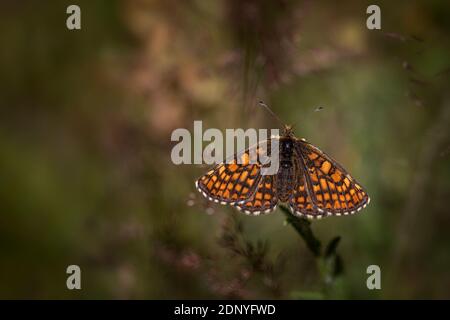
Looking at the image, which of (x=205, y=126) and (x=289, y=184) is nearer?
(x=289, y=184)

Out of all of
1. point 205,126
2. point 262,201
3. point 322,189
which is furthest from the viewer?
point 205,126

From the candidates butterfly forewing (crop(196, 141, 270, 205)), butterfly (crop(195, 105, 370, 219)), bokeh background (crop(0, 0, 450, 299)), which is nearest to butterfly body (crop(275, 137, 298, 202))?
butterfly (crop(195, 105, 370, 219))

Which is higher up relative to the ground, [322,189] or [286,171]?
[286,171]

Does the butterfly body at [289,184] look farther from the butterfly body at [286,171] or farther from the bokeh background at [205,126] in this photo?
the bokeh background at [205,126]

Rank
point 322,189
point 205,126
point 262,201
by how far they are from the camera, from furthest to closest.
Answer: point 205,126, point 322,189, point 262,201

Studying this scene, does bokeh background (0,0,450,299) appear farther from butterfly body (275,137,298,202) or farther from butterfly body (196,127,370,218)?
butterfly body (275,137,298,202)

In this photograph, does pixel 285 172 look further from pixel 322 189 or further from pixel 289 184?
pixel 322 189

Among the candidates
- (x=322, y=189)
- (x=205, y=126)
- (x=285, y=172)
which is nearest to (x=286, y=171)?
(x=285, y=172)

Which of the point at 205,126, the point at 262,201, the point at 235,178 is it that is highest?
the point at 205,126
